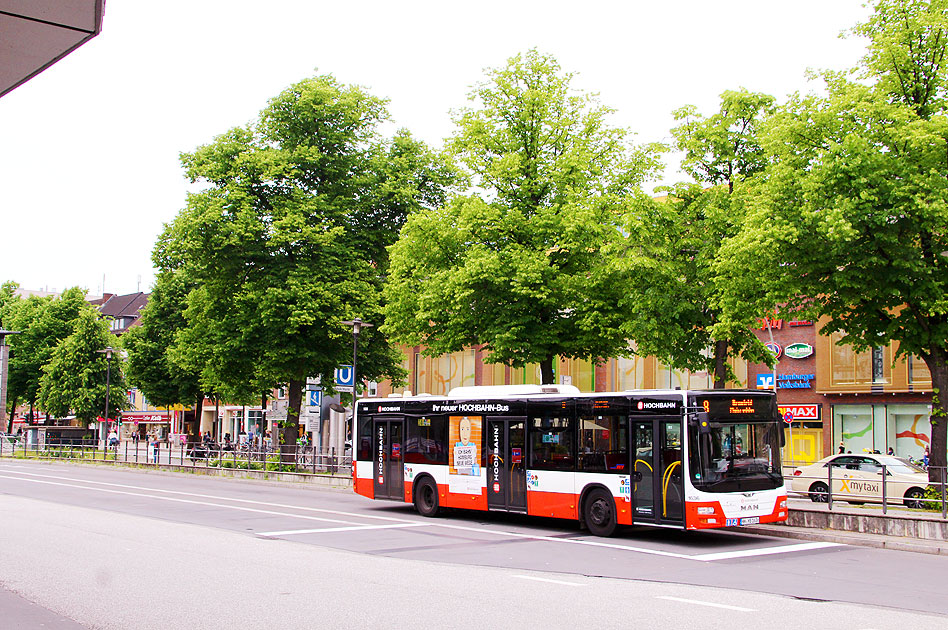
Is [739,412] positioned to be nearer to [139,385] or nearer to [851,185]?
A: [851,185]

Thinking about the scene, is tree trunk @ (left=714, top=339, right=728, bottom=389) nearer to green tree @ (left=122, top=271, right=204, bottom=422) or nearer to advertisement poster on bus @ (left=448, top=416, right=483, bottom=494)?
advertisement poster on bus @ (left=448, top=416, right=483, bottom=494)

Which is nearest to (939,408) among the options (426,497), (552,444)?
A: (552,444)

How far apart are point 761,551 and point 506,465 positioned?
5899 millimetres

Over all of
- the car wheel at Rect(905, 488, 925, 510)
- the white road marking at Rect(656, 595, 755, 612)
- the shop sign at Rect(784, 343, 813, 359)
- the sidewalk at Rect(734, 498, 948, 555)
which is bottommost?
the sidewalk at Rect(734, 498, 948, 555)

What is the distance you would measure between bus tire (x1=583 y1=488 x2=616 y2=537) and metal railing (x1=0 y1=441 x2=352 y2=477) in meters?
16.7

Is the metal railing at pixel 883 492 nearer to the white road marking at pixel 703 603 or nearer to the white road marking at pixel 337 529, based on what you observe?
the white road marking at pixel 337 529

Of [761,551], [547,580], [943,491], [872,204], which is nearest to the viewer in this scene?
[547,580]

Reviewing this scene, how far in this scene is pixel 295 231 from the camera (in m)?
34.9

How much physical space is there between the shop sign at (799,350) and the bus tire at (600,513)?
2473cm

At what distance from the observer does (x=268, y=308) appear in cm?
3459

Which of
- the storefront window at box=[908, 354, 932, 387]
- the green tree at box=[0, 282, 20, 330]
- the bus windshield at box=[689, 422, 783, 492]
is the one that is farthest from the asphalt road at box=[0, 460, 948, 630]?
the green tree at box=[0, 282, 20, 330]

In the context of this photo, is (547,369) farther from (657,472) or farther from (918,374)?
(918,374)

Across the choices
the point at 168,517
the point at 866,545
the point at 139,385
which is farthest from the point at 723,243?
the point at 139,385

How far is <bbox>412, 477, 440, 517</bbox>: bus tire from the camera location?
2159 centimetres
